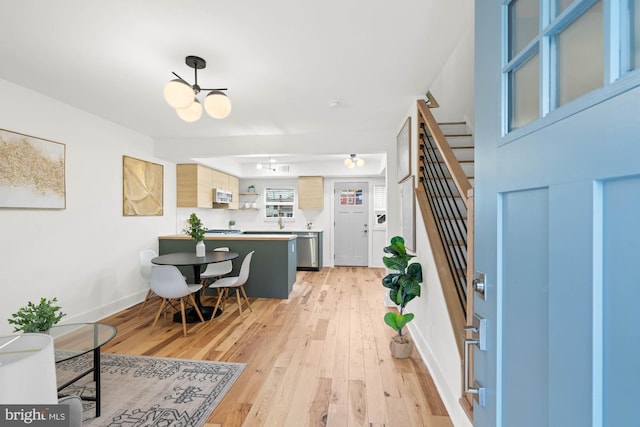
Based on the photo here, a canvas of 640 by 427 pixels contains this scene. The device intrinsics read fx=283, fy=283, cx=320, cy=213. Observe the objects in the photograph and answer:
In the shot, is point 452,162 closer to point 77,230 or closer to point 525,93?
point 525,93

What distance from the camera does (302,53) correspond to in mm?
2137

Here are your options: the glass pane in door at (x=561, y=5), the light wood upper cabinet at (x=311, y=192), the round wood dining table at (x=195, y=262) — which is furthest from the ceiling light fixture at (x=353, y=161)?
the glass pane in door at (x=561, y=5)

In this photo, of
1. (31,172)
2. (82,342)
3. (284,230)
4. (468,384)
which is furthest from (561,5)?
(284,230)

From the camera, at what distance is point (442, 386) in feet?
6.56

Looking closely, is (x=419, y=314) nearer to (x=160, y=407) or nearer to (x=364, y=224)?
(x=160, y=407)

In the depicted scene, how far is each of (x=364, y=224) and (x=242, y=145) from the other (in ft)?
12.4

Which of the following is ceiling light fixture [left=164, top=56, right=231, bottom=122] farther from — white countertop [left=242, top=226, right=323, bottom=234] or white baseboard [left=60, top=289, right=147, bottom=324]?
white countertop [left=242, top=226, right=323, bottom=234]

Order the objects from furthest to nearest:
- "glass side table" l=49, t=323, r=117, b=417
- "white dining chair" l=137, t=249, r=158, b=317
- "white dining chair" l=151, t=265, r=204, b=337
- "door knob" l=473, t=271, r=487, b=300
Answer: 1. "white dining chair" l=137, t=249, r=158, b=317
2. "white dining chair" l=151, t=265, r=204, b=337
3. "glass side table" l=49, t=323, r=117, b=417
4. "door knob" l=473, t=271, r=487, b=300

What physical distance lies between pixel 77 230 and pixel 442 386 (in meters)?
3.97

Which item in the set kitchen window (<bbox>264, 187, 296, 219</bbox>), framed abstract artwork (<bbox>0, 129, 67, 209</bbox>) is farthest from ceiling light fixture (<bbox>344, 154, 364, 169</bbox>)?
framed abstract artwork (<bbox>0, 129, 67, 209</bbox>)

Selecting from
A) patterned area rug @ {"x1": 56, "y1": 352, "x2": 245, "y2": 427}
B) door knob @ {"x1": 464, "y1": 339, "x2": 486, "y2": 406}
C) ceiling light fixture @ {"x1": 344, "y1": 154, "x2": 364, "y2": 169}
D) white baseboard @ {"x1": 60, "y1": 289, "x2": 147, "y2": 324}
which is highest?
ceiling light fixture @ {"x1": 344, "y1": 154, "x2": 364, "y2": 169}

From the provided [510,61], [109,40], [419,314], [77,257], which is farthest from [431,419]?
[77,257]

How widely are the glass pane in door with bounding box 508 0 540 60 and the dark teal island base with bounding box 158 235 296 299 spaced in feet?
12.8

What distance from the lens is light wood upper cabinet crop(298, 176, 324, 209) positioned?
6.76 meters
